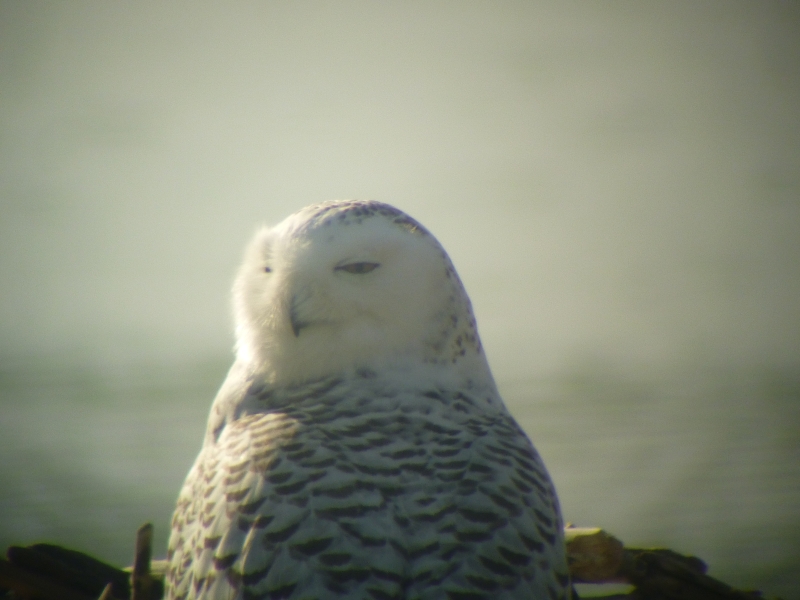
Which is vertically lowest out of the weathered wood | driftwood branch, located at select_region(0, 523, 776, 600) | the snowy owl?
driftwood branch, located at select_region(0, 523, 776, 600)

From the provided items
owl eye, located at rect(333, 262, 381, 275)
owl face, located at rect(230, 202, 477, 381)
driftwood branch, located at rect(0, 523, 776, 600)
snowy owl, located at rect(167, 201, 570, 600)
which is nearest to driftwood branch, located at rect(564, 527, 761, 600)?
driftwood branch, located at rect(0, 523, 776, 600)

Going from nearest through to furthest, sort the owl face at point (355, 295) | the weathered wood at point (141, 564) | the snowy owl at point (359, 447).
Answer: the snowy owl at point (359, 447) < the weathered wood at point (141, 564) < the owl face at point (355, 295)

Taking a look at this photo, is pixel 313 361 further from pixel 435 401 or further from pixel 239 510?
pixel 239 510

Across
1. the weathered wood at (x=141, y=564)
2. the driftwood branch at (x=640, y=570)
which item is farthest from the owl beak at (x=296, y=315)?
the driftwood branch at (x=640, y=570)

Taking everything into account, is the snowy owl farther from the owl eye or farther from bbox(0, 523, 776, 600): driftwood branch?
bbox(0, 523, 776, 600): driftwood branch

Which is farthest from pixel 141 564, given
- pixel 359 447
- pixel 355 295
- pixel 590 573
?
pixel 590 573

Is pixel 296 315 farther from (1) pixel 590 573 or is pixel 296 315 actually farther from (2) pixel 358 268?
(1) pixel 590 573

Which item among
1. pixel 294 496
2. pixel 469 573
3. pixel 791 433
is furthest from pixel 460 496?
pixel 791 433

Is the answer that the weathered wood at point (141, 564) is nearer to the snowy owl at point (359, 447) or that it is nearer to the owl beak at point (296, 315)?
the snowy owl at point (359, 447)
